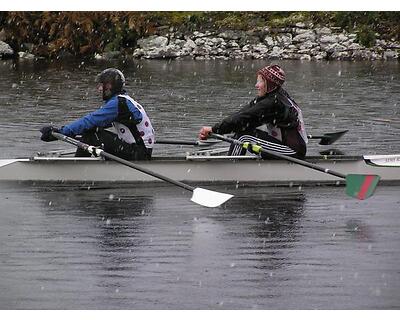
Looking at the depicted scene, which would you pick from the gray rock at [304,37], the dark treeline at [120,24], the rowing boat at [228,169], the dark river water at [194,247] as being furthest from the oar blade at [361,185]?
the dark treeline at [120,24]

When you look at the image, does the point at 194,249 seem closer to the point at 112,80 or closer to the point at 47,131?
the point at 112,80

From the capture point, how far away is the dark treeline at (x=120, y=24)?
45.9m

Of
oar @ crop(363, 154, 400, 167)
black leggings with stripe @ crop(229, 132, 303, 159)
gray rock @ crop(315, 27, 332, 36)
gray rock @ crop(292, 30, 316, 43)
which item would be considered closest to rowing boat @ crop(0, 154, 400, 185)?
oar @ crop(363, 154, 400, 167)

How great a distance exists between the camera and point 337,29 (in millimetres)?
45469

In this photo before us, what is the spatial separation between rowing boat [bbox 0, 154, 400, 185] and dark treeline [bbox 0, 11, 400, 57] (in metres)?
34.0

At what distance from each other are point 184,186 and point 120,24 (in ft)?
125

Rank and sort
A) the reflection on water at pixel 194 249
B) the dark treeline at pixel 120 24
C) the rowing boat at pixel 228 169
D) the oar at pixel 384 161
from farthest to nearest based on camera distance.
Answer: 1. the dark treeline at pixel 120 24
2. the oar at pixel 384 161
3. the rowing boat at pixel 228 169
4. the reflection on water at pixel 194 249

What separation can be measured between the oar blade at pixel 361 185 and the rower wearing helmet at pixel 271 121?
3.88ft

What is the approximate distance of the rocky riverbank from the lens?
43188 millimetres

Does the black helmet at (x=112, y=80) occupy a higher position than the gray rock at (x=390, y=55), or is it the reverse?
the black helmet at (x=112, y=80)

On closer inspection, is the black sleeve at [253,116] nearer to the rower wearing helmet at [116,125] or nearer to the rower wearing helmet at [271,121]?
the rower wearing helmet at [271,121]

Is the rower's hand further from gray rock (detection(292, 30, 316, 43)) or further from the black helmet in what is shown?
gray rock (detection(292, 30, 316, 43))

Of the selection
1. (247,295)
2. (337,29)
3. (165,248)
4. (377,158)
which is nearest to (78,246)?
(165,248)

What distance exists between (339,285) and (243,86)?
22393 mm
